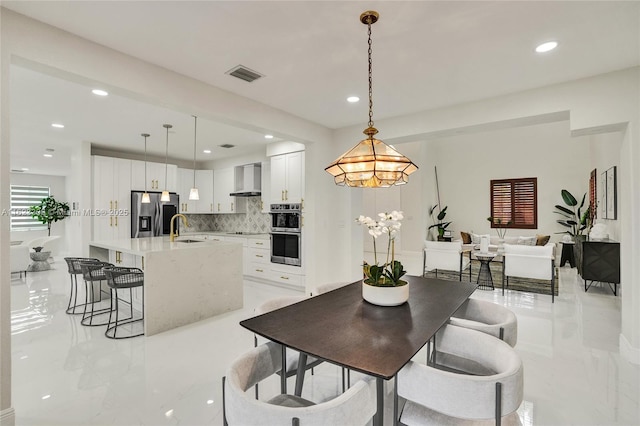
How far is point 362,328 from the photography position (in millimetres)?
1667

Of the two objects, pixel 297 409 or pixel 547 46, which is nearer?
pixel 297 409

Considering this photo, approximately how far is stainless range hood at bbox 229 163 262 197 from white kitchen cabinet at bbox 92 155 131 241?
205 cm

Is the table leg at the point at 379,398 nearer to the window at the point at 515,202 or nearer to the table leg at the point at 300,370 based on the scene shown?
the table leg at the point at 300,370

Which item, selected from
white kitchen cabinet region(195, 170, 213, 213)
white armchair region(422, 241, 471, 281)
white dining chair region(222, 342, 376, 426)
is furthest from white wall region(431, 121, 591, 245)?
white dining chair region(222, 342, 376, 426)

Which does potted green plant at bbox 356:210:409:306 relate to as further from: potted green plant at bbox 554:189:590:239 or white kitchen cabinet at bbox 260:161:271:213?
potted green plant at bbox 554:189:590:239

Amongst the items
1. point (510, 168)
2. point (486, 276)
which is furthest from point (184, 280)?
point (510, 168)

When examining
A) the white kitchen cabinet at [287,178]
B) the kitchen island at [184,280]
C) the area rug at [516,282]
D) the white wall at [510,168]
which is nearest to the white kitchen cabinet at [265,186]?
the white kitchen cabinet at [287,178]

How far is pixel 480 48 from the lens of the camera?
2457 millimetres

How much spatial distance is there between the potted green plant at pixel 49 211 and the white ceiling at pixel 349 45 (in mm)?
6602

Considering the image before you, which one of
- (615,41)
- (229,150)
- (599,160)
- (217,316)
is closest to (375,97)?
(615,41)

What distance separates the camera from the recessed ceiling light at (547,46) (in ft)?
7.83

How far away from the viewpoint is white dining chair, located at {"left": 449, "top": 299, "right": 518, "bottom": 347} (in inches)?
69.8

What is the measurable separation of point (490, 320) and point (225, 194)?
6.01 m

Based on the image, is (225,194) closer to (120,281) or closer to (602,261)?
(120,281)
